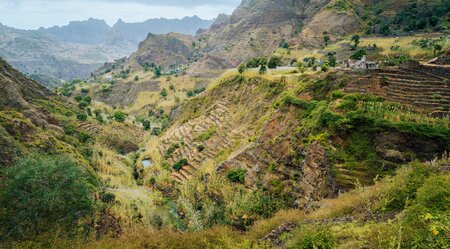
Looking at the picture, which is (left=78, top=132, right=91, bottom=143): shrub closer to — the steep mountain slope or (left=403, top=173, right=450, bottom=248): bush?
the steep mountain slope

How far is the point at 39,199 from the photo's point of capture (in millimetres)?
23531

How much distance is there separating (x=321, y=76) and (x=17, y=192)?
28351mm

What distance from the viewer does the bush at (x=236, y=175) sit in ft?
105

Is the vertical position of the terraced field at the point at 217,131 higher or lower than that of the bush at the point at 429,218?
lower

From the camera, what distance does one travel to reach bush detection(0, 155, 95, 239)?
75.6 feet

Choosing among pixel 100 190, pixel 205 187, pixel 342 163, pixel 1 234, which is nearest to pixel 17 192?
pixel 1 234

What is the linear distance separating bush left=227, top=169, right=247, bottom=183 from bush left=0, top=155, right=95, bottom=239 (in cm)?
1349

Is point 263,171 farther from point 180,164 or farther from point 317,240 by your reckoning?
point 317,240

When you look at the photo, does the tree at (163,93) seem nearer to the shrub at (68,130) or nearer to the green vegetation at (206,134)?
the shrub at (68,130)

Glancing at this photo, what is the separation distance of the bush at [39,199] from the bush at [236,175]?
13493 mm

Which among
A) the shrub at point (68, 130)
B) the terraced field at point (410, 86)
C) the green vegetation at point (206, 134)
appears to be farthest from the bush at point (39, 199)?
the shrub at point (68, 130)

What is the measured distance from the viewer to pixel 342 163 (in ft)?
79.2

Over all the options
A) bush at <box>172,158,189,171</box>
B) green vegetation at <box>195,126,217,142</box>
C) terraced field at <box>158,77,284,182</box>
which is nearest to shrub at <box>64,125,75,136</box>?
terraced field at <box>158,77,284,182</box>

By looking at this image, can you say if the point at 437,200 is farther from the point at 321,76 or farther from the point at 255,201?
the point at 321,76
